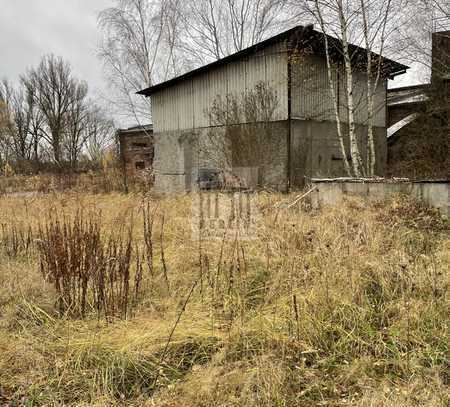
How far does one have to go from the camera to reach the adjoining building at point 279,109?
29.5ft

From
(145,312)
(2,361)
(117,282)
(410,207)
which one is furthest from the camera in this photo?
(410,207)

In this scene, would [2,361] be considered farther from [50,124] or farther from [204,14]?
[50,124]

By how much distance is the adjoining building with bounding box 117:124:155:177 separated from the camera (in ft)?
59.6

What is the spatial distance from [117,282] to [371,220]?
346 centimetres

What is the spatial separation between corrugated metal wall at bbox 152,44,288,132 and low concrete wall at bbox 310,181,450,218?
11.2 feet

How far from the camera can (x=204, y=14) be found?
59.8 feet

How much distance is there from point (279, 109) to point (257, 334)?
7.58m

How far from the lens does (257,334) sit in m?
2.46

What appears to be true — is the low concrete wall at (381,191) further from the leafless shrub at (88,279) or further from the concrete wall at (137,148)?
the concrete wall at (137,148)

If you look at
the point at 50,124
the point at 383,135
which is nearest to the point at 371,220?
the point at 383,135

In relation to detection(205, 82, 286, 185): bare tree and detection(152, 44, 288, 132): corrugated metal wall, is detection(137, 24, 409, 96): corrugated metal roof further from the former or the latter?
detection(205, 82, 286, 185): bare tree

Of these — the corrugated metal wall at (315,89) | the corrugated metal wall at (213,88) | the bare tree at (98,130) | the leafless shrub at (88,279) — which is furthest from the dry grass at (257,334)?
the bare tree at (98,130)

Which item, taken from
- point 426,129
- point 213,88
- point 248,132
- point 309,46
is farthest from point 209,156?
point 426,129

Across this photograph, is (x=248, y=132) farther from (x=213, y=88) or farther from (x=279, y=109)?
(x=213, y=88)
